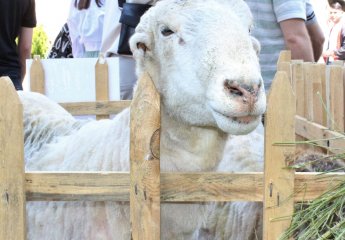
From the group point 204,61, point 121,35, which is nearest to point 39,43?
point 121,35

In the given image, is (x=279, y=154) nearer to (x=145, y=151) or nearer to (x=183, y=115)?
(x=145, y=151)

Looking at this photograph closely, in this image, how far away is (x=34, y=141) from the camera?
3131 mm

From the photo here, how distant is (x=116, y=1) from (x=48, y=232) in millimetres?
2100

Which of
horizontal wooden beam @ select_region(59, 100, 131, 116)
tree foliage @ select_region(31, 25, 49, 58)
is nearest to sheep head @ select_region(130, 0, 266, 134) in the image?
horizontal wooden beam @ select_region(59, 100, 131, 116)

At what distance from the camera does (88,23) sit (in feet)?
17.1

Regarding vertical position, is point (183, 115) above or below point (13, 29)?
below

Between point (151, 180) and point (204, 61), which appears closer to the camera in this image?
point (151, 180)

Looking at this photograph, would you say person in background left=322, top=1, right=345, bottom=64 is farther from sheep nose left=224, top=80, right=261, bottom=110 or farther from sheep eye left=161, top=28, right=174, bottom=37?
sheep nose left=224, top=80, right=261, bottom=110

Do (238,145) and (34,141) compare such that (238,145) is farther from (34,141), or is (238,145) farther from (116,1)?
(116,1)

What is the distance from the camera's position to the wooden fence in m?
1.97

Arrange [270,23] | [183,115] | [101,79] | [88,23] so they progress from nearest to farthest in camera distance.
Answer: [183,115] → [101,79] → [270,23] → [88,23]

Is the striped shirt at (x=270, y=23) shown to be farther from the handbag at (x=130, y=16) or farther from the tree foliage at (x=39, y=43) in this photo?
the tree foliage at (x=39, y=43)

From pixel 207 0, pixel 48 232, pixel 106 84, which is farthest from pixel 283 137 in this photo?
pixel 106 84

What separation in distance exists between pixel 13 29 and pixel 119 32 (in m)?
1.30
